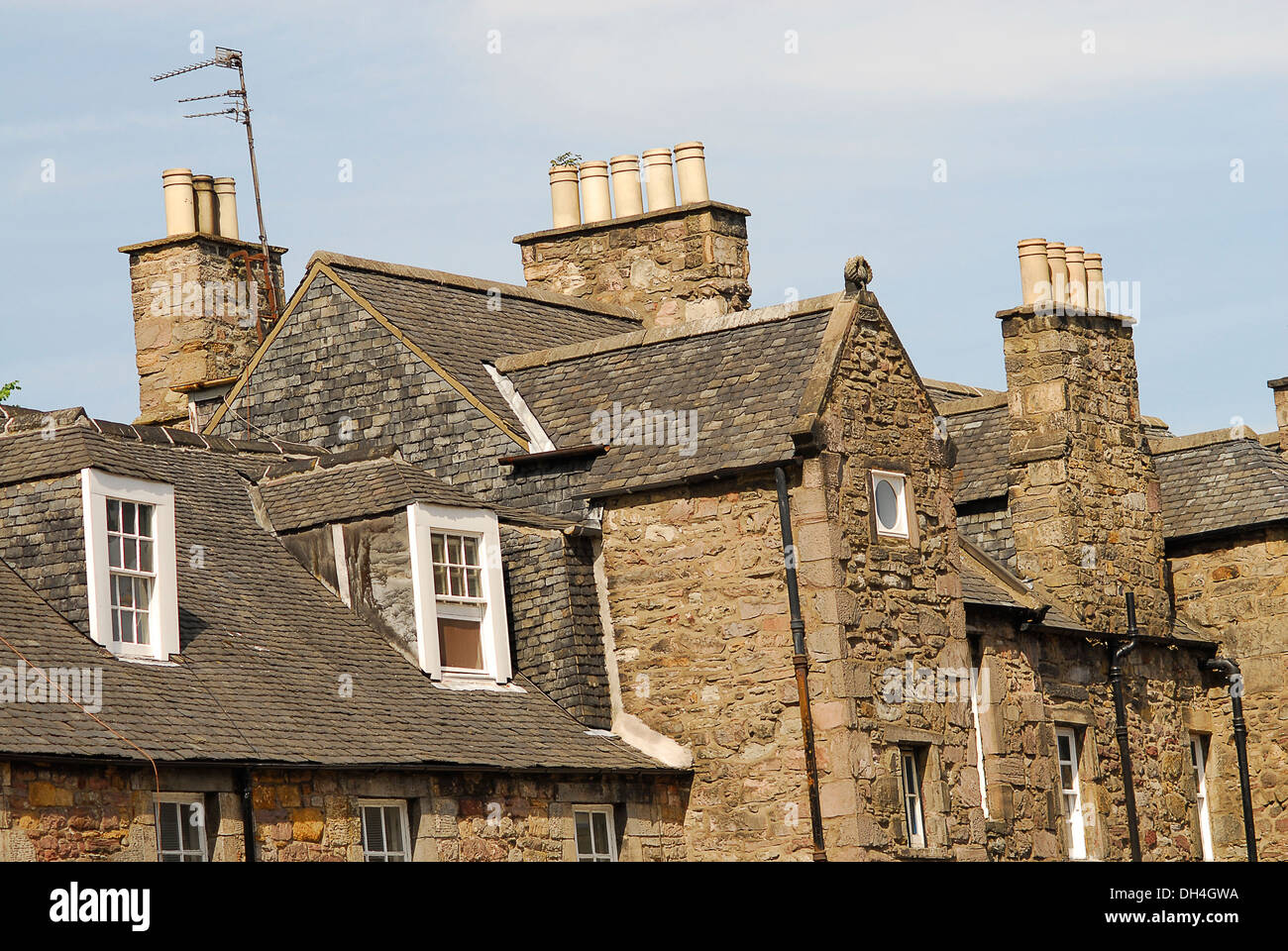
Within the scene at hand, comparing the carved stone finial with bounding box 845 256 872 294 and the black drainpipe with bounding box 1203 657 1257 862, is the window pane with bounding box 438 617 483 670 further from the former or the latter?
the black drainpipe with bounding box 1203 657 1257 862

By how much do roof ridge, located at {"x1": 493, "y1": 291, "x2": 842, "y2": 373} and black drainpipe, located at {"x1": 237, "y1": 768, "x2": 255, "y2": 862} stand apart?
778 centimetres

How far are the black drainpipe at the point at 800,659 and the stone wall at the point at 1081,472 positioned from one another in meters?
6.45

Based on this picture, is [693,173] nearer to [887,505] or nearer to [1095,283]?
[1095,283]

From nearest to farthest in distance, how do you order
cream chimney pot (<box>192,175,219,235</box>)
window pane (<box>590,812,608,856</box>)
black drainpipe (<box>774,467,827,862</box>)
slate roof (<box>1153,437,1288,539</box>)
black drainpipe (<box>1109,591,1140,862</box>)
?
1. black drainpipe (<box>774,467,827,862</box>)
2. window pane (<box>590,812,608,856</box>)
3. black drainpipe (<box>1109,591,1140,862</box>)
4. slate roof (<box>1153,437,1288,539</box>)
5. cream chimney pot (<box>192,175,219,235</box>)

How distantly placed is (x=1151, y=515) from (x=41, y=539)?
14.5m

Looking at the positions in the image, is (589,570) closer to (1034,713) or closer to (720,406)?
(720,406)

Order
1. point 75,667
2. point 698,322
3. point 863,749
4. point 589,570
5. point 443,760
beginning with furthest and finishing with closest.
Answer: point 698,322 → point 589,570 → point 863,749 → point 443,760 → point 75,667

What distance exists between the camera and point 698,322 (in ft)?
77.3

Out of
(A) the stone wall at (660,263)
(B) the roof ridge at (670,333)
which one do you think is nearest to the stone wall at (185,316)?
(A) the stone wall at (660,263)

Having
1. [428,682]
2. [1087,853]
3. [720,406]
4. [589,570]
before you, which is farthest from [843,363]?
[1087,853]

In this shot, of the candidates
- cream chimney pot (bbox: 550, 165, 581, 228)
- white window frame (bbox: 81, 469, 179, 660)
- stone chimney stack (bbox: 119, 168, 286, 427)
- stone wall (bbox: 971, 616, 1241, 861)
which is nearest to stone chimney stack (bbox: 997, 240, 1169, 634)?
stone wall (bbox: 971, 616, 1241, 861)

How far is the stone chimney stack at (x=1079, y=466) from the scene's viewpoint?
26.5 metres

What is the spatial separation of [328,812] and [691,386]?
252 inches

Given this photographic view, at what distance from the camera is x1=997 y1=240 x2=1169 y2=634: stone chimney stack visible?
26.5 m
